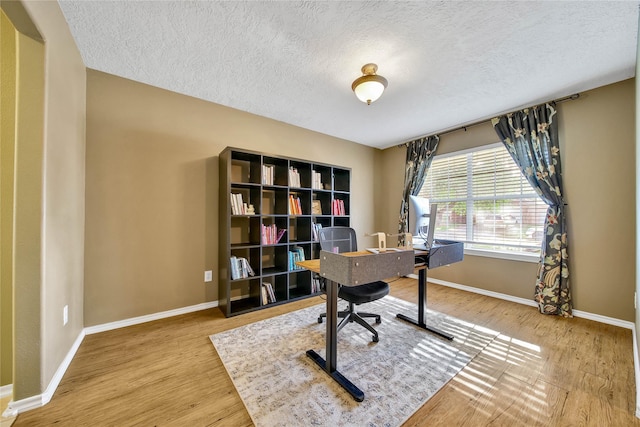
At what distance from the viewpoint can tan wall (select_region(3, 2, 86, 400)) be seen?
127 cm

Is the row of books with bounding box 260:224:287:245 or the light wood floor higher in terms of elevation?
the row of books with bounding box 260:224:287:245

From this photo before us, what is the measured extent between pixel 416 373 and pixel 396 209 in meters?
3.07

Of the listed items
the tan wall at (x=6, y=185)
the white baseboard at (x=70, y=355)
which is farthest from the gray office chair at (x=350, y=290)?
the tan wall at (x=6, y=185)

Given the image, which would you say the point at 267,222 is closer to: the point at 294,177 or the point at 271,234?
the point at 271,234

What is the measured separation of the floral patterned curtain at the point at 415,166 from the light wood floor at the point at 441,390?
2106 mm

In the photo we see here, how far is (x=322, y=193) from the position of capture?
137 inches

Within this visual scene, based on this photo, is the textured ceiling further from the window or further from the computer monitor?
the computer monitor

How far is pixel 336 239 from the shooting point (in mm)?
2459

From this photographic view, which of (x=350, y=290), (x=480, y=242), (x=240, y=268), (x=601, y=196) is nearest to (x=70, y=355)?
(x=240, y=268)

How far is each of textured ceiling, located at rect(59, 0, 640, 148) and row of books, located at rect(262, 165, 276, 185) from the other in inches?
30.2

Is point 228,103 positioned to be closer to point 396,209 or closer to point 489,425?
point 396,209

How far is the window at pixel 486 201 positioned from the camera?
291 centimetres

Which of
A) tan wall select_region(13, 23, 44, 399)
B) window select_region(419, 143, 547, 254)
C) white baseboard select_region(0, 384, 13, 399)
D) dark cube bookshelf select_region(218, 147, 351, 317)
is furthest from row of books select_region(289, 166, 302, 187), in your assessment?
white baseboard select_region(0, 384, 13, 399)

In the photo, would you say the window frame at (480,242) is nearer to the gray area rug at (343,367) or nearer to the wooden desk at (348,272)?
the gray area rug at (343,367)
